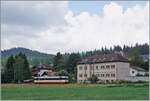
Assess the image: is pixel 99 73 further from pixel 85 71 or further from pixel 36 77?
pixel 36 77

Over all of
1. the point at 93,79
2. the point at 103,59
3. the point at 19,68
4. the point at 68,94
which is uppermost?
the point at 103,59

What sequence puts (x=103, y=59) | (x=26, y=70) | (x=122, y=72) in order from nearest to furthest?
(x=26, y=70) < (x=103, y=59) < (x=122, y=72)

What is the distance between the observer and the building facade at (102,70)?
39147 millimetres

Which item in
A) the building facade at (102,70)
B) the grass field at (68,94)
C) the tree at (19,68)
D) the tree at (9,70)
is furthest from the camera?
the building facade at (102,70)

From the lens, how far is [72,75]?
38.9 m

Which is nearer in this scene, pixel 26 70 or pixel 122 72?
pixel 26 70

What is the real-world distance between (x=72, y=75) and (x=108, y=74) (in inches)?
172

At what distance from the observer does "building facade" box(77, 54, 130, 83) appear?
128 ft

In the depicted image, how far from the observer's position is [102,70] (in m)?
38.7

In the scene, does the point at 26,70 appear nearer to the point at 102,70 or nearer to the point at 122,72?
the point at 102,70

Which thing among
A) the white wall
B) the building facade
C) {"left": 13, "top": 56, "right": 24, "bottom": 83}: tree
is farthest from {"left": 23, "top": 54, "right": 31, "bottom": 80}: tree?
the white wall

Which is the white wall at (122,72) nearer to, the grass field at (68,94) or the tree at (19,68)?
the grass field at (68,94)

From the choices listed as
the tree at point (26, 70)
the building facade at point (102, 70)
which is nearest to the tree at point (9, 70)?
the tree at point (26, 70)

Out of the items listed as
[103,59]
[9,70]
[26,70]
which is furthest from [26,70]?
[103,59]
